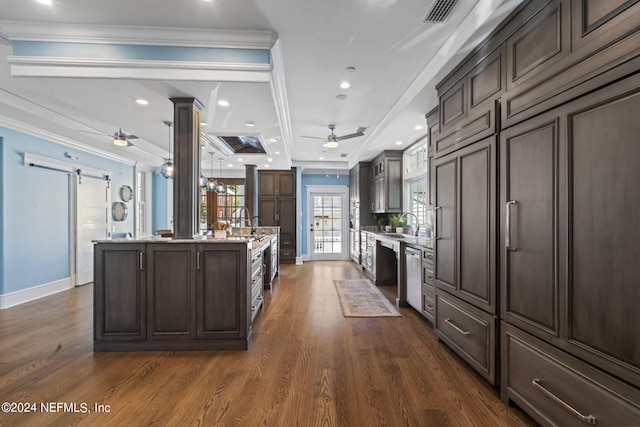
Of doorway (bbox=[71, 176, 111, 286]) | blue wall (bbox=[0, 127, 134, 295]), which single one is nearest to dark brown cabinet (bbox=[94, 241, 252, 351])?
blue wall (bbox=[0, 127, 134, 295])

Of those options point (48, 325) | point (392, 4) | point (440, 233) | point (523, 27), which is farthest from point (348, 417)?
point (48, 325)

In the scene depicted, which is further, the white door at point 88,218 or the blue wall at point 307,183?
the blue wall at point 307,183

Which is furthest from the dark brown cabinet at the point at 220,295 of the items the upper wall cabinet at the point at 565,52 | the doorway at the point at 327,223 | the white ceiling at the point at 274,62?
the doorway at the point at 327,223

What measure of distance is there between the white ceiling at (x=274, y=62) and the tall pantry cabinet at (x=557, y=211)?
1.79 ft

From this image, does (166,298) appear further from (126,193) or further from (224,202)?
(224,202)

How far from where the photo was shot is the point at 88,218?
18.0 ft

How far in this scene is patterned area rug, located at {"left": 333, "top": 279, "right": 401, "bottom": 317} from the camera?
374 cm

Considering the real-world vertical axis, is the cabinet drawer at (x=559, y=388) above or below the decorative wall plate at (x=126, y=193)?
below

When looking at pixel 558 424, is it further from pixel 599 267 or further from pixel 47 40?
pixel 47 40

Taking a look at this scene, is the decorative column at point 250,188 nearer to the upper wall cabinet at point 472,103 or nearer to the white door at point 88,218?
the white door at point 88,218

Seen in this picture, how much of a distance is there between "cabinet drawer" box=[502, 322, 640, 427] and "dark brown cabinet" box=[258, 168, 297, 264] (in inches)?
244

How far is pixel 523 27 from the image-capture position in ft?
6.03

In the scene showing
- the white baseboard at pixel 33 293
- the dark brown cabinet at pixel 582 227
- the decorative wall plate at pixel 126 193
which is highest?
the decorative wall plate at pixel 126 193

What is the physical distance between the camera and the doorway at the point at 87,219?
524 centimetres
